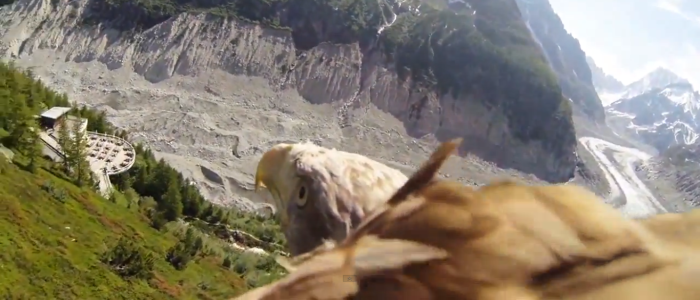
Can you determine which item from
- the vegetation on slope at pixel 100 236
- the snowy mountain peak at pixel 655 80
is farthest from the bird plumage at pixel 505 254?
the snowy mountain peak at pixel 655 80

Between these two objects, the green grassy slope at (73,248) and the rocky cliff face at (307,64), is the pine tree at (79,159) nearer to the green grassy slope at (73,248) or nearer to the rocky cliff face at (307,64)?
the green grassy slope at (73,248)

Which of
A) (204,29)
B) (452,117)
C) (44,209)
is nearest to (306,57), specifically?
(204,29)

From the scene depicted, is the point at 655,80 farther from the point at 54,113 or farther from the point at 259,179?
the point at 259,179

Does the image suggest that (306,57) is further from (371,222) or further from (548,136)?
(371,222)

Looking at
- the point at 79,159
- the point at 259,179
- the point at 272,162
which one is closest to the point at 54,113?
the point at 79,159

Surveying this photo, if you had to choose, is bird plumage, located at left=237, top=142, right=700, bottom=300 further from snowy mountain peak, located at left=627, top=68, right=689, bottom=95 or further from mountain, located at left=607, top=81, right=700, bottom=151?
snowy mountain peak, located at left=627, top=68, right=689, bottom=95
